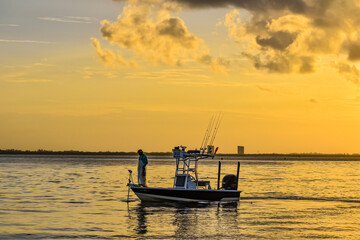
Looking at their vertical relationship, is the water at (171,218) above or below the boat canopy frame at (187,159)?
below

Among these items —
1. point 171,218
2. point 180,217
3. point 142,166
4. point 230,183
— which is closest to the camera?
point 171,218

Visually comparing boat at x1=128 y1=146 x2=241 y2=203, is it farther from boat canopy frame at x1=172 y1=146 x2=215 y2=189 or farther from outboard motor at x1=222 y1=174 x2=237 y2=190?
outboard motor at x1=222 y1=174 x2=237 y2=190

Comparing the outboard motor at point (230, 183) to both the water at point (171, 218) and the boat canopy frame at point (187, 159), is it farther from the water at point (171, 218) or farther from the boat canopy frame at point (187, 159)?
the boat canopy frame at point (187, 159)

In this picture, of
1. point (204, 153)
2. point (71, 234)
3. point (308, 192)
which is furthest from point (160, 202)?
point (308, 192)

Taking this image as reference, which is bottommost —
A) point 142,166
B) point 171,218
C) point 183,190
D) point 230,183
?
point 171,218

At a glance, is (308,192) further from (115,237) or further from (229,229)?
(115,237)

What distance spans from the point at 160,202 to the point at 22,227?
1491 centimetres

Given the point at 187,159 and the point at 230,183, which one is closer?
the point at 187,159

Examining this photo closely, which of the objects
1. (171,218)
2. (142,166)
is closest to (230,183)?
(142,166)

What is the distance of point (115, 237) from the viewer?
29828 mm

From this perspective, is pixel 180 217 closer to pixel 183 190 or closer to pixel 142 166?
pixel 183 190

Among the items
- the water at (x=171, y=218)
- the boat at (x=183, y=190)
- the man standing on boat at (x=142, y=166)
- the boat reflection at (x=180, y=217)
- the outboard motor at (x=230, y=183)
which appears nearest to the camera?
the water at (x=171, y=218)

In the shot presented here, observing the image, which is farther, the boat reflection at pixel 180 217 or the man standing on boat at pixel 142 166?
the man standing on boat at pixel 142 166

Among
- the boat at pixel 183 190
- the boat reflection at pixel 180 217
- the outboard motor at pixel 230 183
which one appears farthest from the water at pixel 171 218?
the outboard motor at pixel 230 183
